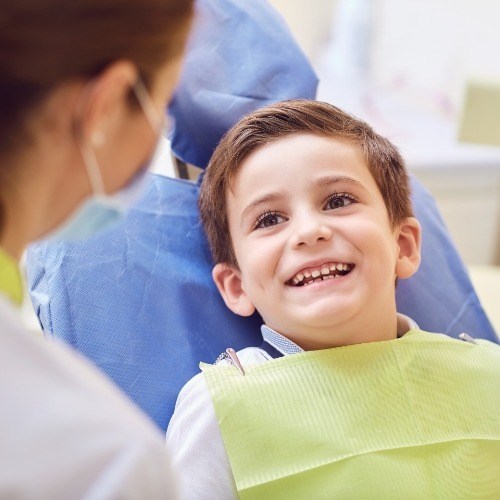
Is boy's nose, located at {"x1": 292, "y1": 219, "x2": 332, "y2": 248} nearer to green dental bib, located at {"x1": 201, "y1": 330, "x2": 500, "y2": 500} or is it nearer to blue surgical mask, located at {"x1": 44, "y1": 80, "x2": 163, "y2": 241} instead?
green dental bib, located at {"x1": 201, "y1": 330, "x2": 500, "y2": 500}

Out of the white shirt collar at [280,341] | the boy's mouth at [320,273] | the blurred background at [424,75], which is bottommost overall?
the blurred background at [424,75]

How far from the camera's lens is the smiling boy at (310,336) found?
134cm

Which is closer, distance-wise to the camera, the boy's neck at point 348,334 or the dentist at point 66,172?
the dentist at point 66,172

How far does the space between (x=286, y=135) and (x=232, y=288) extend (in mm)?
284

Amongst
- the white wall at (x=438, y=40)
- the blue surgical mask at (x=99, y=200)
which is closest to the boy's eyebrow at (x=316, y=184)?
the blue surgical mask at (x=99, y=200)

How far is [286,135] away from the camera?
1.47 m

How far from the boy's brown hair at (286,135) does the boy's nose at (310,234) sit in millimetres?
181

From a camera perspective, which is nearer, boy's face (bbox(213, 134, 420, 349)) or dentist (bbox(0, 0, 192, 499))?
dentist (bbox(0, 0, 192, 499))

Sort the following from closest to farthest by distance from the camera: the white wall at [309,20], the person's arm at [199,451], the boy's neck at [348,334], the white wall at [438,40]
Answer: the person's arm at [199,451], the boy's neck at [348,334], the white wall at [309,20], the white wall at [438,40]

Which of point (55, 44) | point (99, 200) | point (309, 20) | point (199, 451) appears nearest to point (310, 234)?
point (199, 451)

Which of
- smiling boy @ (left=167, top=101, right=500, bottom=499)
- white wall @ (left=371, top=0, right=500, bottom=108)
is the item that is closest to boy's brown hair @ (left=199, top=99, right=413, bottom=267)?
smiling boy @ (left=167, top=101, right=500, bottom=499)

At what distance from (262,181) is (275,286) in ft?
0.56

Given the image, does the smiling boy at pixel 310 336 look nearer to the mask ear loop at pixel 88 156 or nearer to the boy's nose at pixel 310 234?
the boy's nose at pixel 310 234

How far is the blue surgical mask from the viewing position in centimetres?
92
